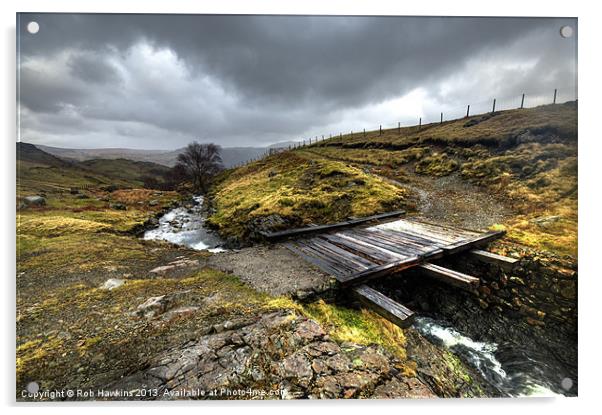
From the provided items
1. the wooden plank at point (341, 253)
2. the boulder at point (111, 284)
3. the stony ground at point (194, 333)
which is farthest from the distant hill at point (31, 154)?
the wooden plank at point (341, 253)

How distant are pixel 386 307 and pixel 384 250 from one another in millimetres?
3331

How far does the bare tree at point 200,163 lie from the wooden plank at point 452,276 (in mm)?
27858

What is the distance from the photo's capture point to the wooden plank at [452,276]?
19.9ft

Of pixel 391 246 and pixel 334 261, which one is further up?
pixel 391 246

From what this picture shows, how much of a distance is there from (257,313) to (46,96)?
22.6ft

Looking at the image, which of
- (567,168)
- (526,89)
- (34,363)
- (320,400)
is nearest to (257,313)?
(320,400)

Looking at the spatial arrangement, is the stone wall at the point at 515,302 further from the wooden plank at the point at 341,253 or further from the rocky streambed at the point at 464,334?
the wooden plank at the point at 341,253

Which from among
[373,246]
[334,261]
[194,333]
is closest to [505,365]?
[373,246]

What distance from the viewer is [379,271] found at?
6605mm

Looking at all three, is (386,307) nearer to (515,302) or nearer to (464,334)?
(464,334)

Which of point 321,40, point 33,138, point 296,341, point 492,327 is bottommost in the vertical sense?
point 492,327

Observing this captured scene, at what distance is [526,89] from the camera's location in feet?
20.9

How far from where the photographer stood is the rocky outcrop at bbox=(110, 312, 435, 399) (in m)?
3.48
